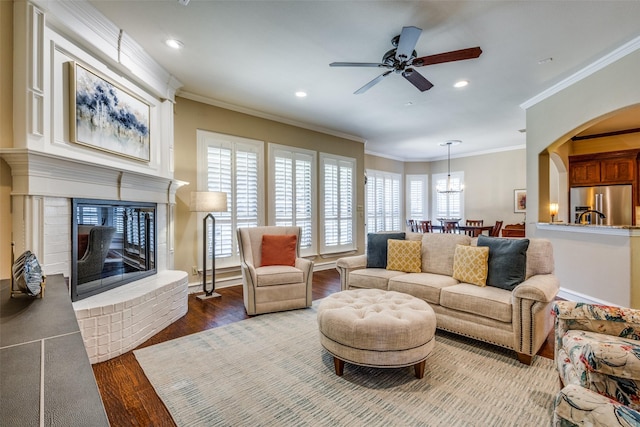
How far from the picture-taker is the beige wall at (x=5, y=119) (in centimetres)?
217

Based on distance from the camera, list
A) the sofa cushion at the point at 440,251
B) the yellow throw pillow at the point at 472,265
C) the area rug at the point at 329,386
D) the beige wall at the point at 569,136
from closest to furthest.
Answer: the area rug at the point at 329,386
the yellow throw pillow at the point at 472,265
the beige wall at the point at 569,136
the sofa cushion at the point at 440,251

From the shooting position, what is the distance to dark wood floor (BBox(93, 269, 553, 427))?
177cm

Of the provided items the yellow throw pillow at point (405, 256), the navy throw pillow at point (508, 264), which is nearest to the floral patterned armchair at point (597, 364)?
the navy throw pillow at point (508, 264)

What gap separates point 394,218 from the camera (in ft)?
29.2

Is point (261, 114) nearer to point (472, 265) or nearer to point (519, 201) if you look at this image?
point (472, 265)

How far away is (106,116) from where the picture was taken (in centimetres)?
295

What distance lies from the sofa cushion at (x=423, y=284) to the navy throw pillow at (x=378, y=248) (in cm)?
43

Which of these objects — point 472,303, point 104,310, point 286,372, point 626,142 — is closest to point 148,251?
point 104,310

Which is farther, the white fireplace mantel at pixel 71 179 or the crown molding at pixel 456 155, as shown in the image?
the crown molding at pixel 456 155

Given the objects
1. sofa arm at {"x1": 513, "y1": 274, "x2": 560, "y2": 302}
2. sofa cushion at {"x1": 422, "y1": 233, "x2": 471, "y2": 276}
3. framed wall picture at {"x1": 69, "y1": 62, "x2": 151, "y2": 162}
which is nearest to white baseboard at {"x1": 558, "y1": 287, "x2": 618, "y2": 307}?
sofa arm at {"x1": 513, "y1": 274, "x2": 560, "y2": 302}

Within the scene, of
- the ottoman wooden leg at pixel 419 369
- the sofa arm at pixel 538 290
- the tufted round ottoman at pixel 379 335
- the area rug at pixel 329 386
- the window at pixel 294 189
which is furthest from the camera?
the window at pixel 294 189

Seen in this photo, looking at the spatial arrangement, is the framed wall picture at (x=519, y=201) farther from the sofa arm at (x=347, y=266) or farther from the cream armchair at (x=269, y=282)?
the cream armchair at (x=269, y=282)

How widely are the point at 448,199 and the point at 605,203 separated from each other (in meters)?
3.49

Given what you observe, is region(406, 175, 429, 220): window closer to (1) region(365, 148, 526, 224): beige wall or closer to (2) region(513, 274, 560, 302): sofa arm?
(1) region(365, 148, 526, 224): beige wall
